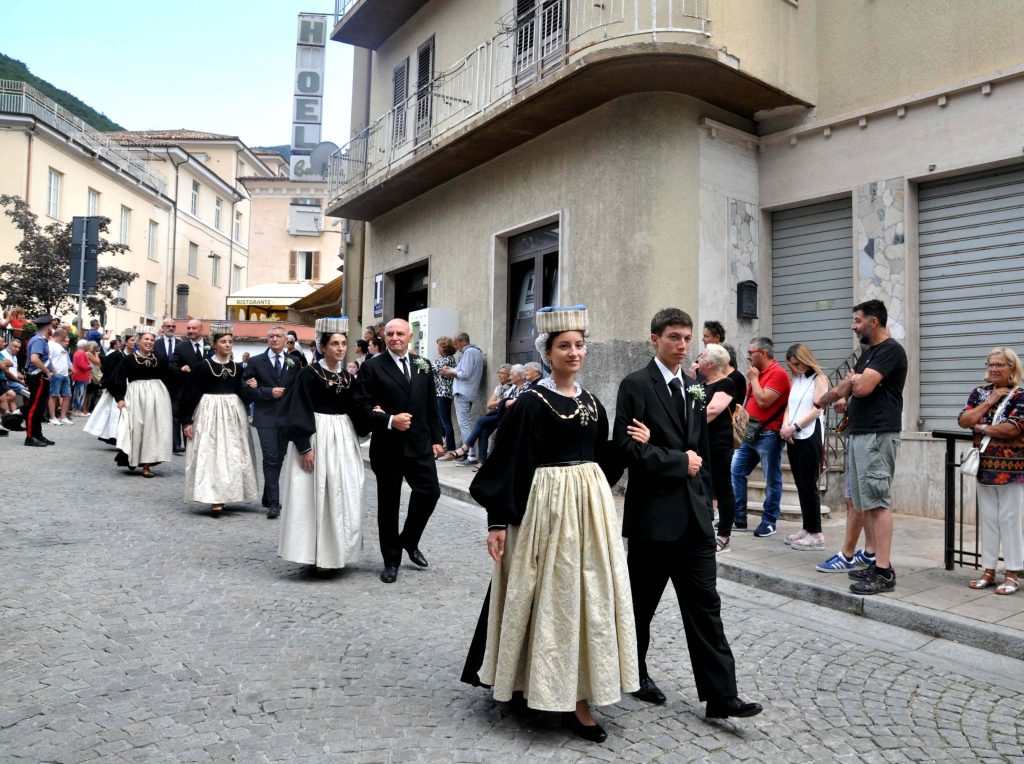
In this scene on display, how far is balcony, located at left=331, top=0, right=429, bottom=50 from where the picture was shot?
55.7 ft

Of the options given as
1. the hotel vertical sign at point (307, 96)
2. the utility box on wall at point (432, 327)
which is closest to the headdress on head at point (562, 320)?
the utility box on wall at point (432, 327)

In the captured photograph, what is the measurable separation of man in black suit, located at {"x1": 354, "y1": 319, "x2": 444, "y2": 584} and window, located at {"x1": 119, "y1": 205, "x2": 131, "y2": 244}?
116ft

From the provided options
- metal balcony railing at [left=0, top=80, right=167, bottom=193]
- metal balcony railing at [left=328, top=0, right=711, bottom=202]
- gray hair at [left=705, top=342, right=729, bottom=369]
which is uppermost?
metal balcony railing at [left=0, top=80, right=167, bottom=193]

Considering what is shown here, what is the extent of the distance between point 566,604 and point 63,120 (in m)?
35.6

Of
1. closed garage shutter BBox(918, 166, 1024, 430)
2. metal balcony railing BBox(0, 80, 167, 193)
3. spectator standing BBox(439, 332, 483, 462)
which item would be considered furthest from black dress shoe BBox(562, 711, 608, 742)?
metal balcony railing BBox(0, 80, 167, 193)

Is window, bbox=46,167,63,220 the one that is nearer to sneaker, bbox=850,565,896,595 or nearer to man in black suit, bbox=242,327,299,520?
man in black suit, bbox=242,327,299,520

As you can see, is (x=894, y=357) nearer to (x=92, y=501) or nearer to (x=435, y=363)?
(x=92, y=501)

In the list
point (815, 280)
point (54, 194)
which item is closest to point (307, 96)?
point (54, 194)

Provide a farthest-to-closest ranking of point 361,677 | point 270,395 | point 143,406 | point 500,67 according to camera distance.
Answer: point 500,67, point 143,406, point 270,395, point 361,677

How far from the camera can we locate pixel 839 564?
21.5 feet

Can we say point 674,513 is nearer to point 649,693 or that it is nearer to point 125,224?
point 649,693

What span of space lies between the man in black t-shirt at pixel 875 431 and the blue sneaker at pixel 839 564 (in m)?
0.43

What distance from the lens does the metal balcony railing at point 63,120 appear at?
3008cm

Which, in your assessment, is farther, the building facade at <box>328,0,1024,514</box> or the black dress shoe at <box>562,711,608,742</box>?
the building facade at <box>328,0,1024,514</box>
